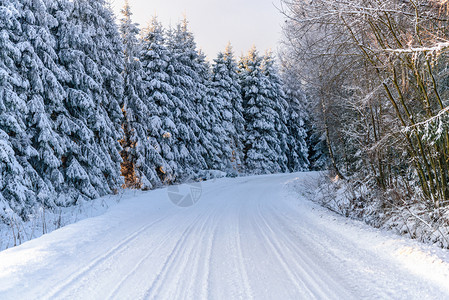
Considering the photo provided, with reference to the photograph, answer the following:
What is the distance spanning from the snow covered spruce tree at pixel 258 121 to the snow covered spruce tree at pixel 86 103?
1930 cm

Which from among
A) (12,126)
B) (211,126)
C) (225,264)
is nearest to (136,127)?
(12,126)

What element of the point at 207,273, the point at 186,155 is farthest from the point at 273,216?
the point at 186,155

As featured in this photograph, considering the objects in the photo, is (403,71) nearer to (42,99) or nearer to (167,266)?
(167,266)

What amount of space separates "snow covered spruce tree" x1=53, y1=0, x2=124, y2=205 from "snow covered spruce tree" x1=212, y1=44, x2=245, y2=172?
15.3 meters

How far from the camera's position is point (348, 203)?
10656mm

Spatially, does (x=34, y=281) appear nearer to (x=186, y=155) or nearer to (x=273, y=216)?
(x=273, y=216)

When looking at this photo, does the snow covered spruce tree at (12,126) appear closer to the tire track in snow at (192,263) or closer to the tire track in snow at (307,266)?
the tire track in snow at (192,263)

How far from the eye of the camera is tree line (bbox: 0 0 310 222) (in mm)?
10453

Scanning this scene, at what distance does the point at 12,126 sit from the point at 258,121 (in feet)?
84.4

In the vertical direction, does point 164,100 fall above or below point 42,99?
above

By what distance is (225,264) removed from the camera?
4.24m

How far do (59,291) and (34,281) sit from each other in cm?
56

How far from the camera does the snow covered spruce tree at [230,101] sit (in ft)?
99.7
